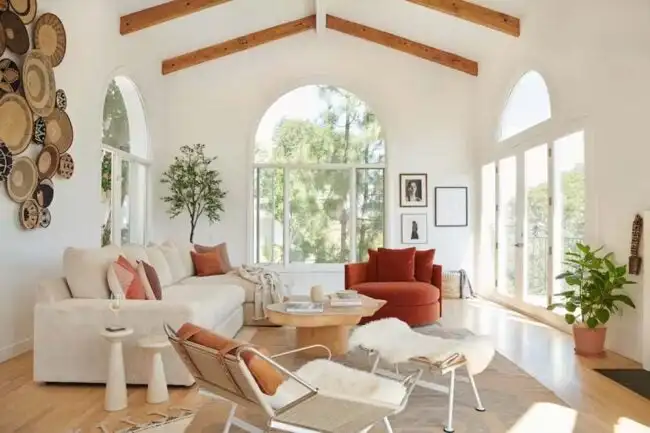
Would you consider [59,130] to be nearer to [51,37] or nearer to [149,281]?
[51,37]

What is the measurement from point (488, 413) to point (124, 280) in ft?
9.03

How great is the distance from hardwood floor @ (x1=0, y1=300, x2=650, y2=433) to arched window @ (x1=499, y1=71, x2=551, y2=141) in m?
2.95

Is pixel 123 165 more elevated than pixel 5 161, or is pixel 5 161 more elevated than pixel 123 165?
pixel 123 165

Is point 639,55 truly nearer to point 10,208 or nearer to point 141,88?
point 10,208

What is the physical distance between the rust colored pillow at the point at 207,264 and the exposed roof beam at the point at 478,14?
13.5 ft

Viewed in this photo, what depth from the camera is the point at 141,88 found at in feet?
25.7

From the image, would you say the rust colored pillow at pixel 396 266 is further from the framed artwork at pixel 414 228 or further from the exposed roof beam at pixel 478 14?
the exposed roof beam at pixel 478 14

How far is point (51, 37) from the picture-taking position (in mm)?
5137

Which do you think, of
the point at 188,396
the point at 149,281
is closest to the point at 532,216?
the point at 149,281

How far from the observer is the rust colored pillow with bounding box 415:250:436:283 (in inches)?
254

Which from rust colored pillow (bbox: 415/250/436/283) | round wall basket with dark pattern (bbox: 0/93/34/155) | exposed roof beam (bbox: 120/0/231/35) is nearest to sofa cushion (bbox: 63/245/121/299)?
round wall basket with dark pattern (bbox: 0/93/34/155)

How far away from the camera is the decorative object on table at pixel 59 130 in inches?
203

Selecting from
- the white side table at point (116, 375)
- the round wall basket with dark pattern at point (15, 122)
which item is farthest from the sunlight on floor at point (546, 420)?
the round wall basket with dark pattern at point (15, 122)

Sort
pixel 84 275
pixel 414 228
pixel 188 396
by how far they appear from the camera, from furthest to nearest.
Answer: pixel 414 228
pixel 84 275
pixel 188 396
